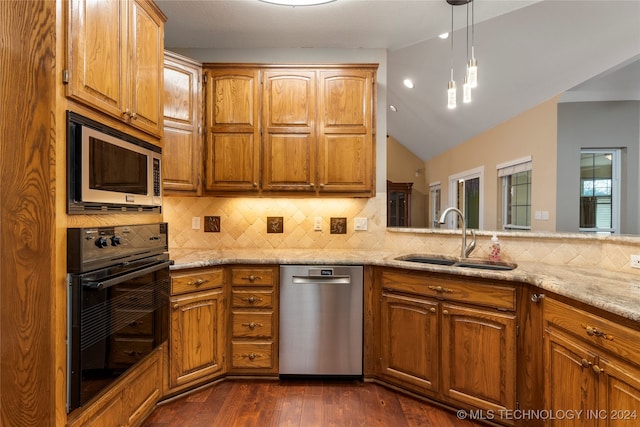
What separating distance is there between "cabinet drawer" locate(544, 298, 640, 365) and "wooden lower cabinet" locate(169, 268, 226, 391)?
197cm

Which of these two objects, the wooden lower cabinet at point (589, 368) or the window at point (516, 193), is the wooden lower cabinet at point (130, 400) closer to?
the wooden lower cabinet at point (589, 368)

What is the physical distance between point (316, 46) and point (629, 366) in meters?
2.97

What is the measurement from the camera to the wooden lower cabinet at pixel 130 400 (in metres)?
1.51

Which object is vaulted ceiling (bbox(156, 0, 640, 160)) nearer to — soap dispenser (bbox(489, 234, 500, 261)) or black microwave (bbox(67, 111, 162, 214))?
black microwave (bbox(67, 111, 162, 214))

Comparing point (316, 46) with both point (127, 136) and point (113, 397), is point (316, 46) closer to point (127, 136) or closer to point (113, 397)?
point (127, 136)

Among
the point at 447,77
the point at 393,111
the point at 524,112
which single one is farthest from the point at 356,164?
the point at 393,111

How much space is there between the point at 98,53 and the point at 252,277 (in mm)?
1601

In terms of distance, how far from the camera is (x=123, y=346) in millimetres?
1693

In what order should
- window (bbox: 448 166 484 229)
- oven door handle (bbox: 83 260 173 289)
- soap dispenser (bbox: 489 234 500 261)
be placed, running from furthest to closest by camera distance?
window (bbox: 448 166 484 229)
soap dispenser (bbox: 489 234 500 261)
oven door handle (bbox: 83 260 173 289)

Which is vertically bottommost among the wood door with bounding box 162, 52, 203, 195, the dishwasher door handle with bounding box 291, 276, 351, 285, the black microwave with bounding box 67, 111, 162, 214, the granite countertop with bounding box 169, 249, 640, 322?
the dishwasher door handle with bounding box 291, 276, 351, 285

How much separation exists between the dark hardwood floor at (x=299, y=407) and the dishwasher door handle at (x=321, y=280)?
715 millimetres

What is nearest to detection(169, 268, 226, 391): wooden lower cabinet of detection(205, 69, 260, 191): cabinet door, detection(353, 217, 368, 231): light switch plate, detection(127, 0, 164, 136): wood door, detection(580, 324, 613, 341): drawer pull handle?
detection(205, 69, 260, 191): cabinet door

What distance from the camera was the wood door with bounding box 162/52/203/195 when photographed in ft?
8.77

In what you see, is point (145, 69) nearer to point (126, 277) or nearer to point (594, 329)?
point (126, 277)
